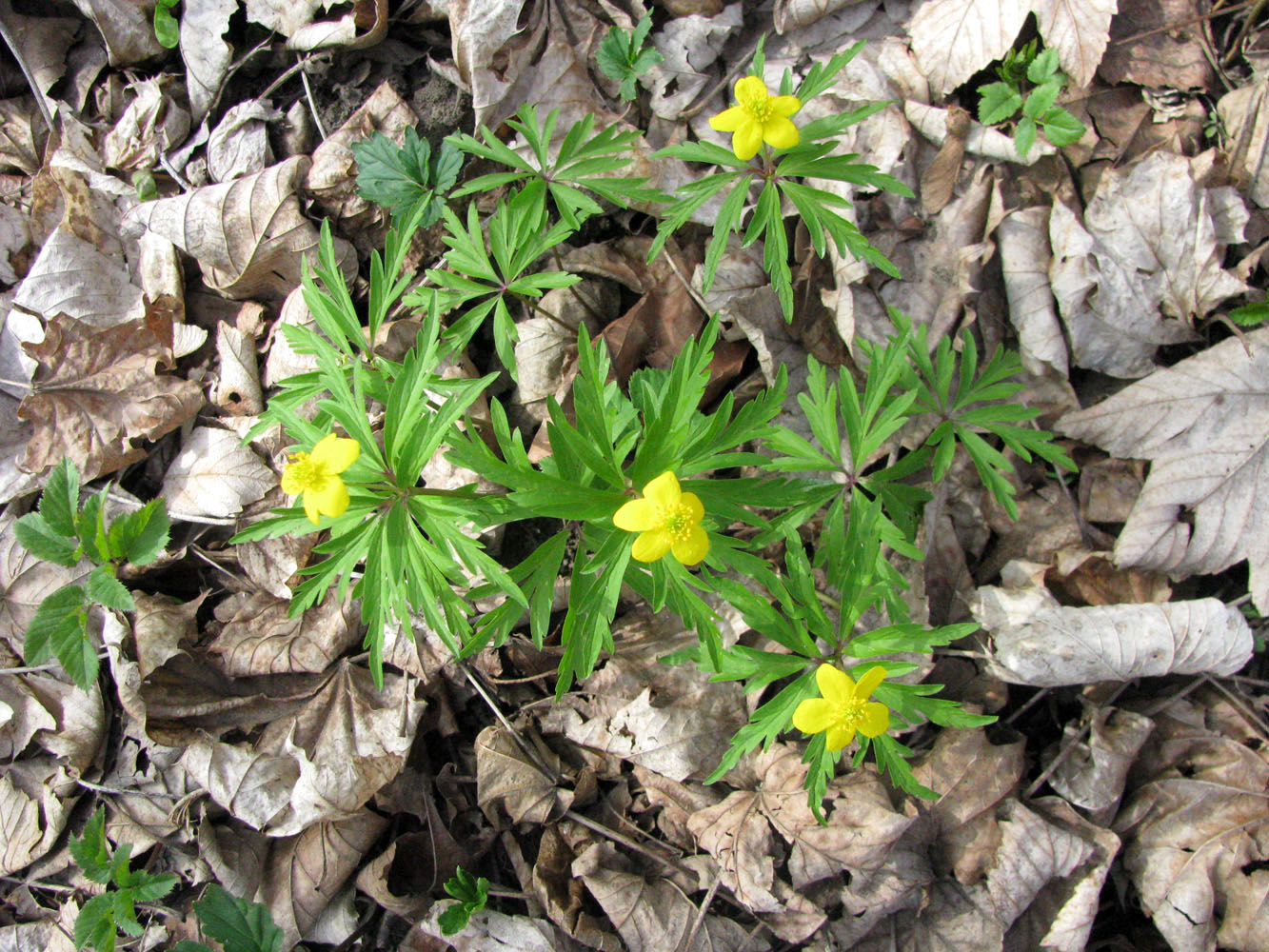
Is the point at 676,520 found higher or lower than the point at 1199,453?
higher

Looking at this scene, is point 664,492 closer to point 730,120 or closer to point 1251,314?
point 730,120

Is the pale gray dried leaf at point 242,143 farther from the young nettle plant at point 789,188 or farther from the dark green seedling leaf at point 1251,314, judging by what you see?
the dark green seedling leaf at point 1251,314

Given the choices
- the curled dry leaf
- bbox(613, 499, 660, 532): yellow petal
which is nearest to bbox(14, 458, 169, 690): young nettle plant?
bbox(613, 499, 660, 532): yellow petal

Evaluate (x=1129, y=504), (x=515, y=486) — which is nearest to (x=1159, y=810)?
(x=1129, y=504)

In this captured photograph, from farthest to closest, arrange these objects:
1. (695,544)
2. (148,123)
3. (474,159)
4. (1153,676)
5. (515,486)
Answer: (148,123)
(474,159)
(1153,676)
(515,486)
(695,544)

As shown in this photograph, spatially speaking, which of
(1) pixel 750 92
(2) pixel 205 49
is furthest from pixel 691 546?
(2) pixel 205 49

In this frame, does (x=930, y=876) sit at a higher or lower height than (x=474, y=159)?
lower

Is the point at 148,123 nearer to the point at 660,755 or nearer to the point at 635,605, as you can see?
the point at 635,605
